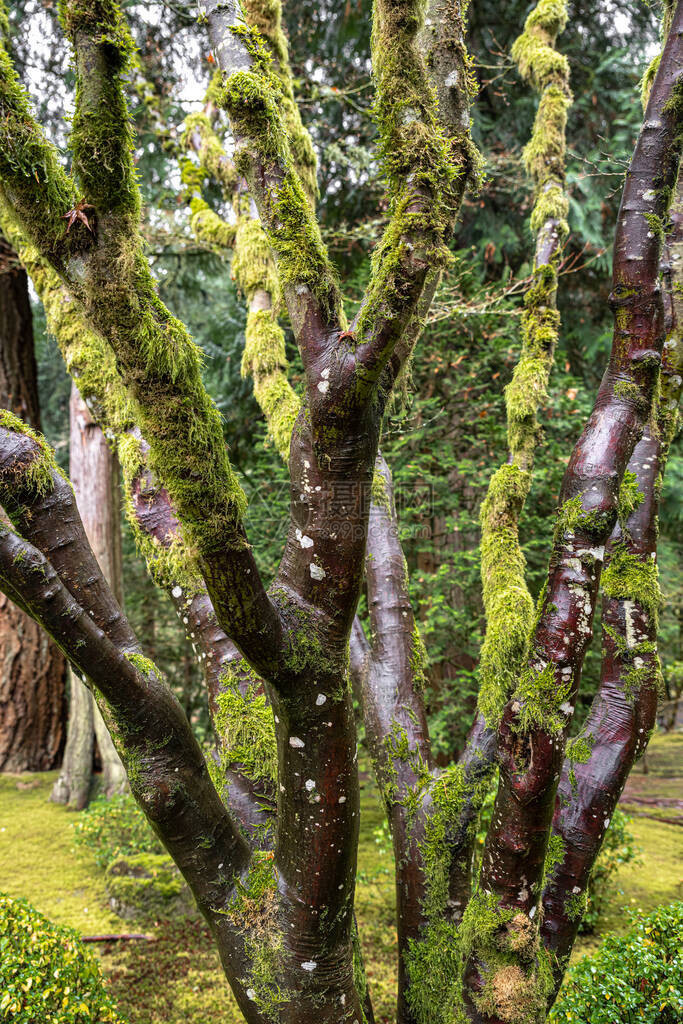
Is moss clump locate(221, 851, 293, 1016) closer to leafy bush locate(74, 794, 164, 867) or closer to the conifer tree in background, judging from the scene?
the conifer tree in background

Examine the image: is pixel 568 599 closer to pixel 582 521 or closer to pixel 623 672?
pixel 582 521

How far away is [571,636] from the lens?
1.83 meters

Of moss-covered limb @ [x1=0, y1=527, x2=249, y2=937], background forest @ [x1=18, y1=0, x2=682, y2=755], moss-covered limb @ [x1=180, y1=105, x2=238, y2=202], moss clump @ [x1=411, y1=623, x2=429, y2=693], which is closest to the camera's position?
moss-covered limb @ [x1=0, y1=527, x2=249, y2=937]

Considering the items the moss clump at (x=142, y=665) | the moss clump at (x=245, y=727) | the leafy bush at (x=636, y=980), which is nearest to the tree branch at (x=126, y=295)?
the moss clump at (x=142, y=665)

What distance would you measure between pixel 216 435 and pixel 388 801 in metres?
1.62

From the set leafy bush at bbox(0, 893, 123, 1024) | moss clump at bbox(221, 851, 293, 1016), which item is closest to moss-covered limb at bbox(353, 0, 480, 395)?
moss clump at bbox(221, 851, 293, 1016)

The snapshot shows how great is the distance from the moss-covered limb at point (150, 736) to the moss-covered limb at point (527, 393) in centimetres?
88

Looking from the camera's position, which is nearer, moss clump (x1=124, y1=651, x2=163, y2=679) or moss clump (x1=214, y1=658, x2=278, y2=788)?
moss clump (x1=124, y1=651, x2=163, y2=679)

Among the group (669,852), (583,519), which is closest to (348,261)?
(583,519)

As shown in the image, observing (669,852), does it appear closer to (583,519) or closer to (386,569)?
(386,569)

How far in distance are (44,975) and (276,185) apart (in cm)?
275

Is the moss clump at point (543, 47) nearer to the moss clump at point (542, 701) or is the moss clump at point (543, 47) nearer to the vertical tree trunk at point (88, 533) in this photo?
the moss clump at point (542, 701)

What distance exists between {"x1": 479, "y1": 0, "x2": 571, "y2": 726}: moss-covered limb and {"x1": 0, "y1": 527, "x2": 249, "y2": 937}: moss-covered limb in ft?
2.89

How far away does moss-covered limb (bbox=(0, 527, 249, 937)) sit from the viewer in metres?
1.59
